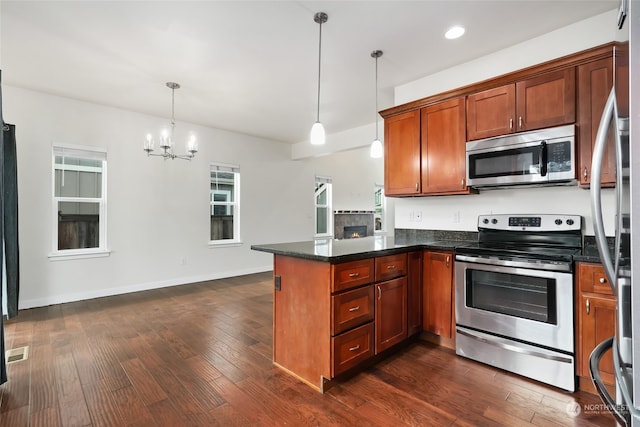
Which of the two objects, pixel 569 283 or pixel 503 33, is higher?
pixel 503 33

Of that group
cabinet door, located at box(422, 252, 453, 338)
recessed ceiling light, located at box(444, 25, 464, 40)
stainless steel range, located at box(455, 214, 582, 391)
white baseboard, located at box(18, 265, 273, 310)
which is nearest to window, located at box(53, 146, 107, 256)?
white baseboard, located at box(18, 265, 273, 310)

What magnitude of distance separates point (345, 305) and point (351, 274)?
0.21 metres

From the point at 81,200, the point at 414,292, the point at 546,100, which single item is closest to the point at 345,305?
the point at 414,292

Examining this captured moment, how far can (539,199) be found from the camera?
9.03 feet

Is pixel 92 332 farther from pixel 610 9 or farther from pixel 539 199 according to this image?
pixel 610 9

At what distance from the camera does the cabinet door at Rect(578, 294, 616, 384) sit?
6.41 feet

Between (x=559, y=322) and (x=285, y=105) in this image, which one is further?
(x=285, y=105)

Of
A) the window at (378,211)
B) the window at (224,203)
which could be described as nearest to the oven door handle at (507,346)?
the window at (224,203)

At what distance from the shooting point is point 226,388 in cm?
217

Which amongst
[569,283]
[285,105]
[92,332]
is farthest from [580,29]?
[92,332]

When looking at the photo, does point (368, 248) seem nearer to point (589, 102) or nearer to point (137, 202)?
point (589, 102)

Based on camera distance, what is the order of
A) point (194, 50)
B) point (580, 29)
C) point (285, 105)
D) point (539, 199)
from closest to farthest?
point (580, 29), point (539, 199), point (194, 50), point (285, 105)

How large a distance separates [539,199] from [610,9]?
1531mm

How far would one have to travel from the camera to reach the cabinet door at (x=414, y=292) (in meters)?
2.73
